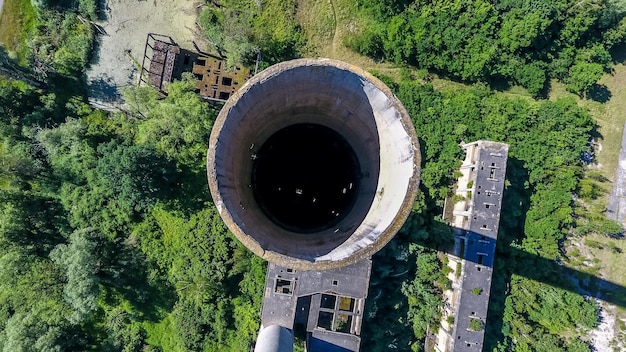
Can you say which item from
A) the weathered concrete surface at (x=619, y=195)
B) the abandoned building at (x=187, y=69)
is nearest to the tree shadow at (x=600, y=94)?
the weathered concrete surface at (x=619, y=195)

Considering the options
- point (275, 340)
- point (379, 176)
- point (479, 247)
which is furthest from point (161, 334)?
point (479, 247)

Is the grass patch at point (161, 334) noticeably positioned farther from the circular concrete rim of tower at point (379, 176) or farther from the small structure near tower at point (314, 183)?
the circular concrete rim of tower at point (379, 176)

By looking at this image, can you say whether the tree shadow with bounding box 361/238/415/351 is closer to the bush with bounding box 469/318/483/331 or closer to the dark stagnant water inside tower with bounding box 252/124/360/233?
the bush with bounding box 469/318/483/331

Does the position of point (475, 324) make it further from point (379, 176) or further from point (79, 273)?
point (79, 273)

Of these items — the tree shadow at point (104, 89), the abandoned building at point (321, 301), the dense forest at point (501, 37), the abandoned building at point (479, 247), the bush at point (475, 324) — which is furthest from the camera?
the tree shadow at point (104, 89)

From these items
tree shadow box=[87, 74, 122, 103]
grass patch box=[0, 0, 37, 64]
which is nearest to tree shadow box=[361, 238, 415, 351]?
tree shadow box=[87, 74, 122, 103]

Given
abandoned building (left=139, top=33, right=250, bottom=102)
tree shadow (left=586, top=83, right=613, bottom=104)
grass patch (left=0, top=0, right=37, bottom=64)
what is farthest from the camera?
tree shadow (left=586, top=83, right=613, bottom=104)
